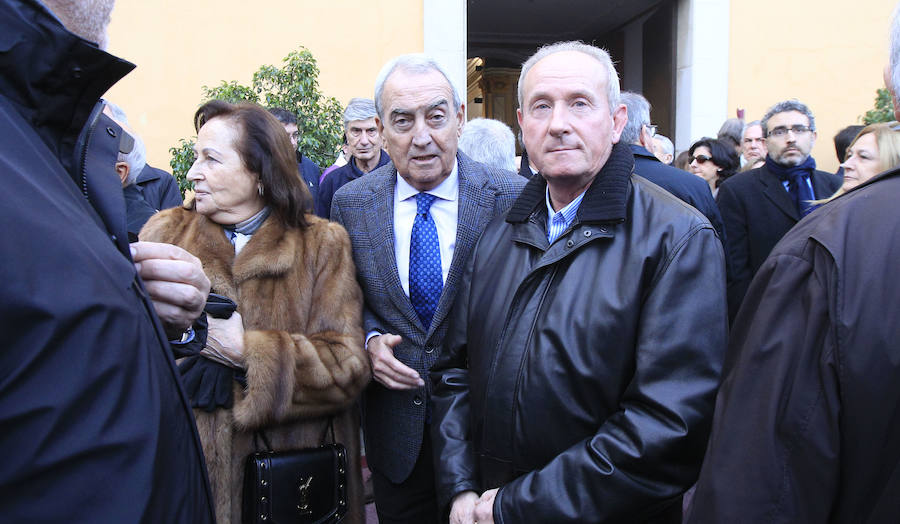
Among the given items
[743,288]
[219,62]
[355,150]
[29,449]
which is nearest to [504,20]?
[219,62]

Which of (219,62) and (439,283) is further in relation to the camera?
(219,62)

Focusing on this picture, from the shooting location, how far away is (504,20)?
12.9 m

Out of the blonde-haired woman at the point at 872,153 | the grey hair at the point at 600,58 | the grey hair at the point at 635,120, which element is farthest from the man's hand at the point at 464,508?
the blonde-haired woman at the point at 872,153

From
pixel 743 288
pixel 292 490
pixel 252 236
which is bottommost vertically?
pixel 292 490

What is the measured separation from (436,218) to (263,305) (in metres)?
0.72

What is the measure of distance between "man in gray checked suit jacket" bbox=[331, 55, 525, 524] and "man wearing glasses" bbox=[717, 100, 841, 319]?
2638 millimetres

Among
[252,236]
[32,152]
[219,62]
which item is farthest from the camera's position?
[219,62]

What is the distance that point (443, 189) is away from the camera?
264 cm

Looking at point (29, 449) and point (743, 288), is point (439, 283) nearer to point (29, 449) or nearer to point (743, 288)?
point (29, 449)

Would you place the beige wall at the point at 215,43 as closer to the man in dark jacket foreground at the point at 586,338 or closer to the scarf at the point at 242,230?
the scarf at the point at 242,230

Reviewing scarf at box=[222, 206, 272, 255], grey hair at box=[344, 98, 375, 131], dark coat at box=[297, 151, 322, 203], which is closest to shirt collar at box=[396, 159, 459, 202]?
scarf at box=[222, 206, 272, 255]

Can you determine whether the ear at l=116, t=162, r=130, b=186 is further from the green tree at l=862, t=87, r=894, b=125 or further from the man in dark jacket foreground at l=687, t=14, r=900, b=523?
the green tree at l=862, t=87, r=894, b=125

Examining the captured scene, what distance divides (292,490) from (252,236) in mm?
915

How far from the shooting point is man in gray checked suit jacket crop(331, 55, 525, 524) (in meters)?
2.49
